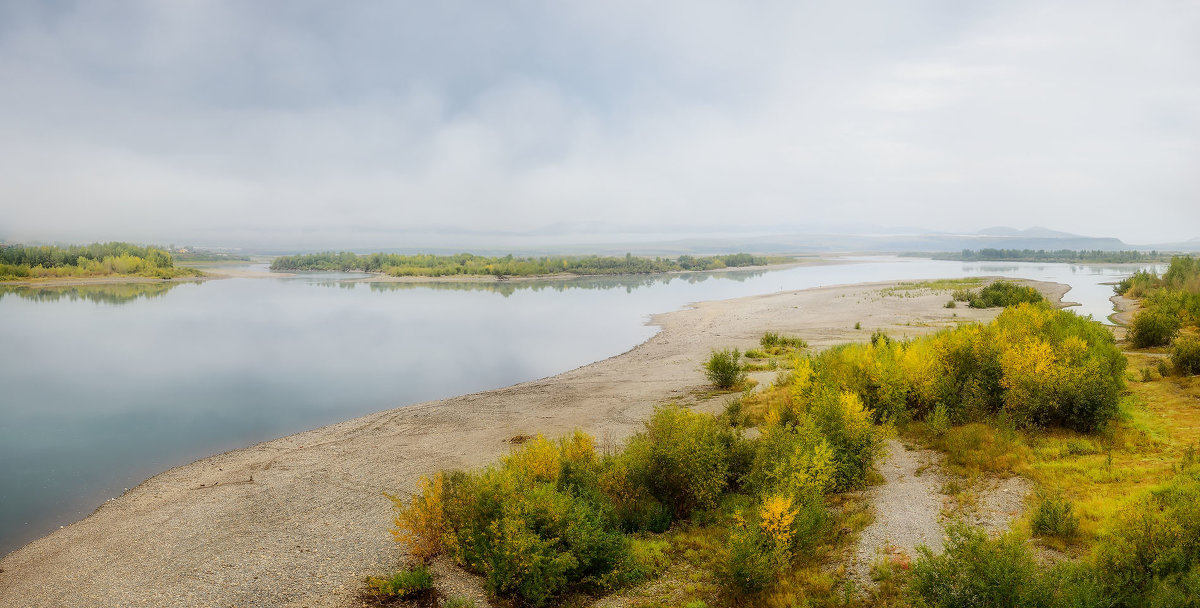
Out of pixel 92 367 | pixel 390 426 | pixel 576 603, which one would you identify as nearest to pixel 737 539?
pixel 576 603

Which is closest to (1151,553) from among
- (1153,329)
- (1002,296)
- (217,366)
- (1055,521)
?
(1055,521)

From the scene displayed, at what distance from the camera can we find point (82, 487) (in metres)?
10.3

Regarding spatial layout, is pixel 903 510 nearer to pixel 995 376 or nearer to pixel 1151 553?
pixel 1151 553

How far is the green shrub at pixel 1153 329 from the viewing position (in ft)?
51.8

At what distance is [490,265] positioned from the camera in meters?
86.9

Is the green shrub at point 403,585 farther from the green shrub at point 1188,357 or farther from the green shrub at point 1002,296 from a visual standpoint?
the green shrub at point 1002,296

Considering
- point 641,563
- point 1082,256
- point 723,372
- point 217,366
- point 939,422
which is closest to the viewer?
point 641,563

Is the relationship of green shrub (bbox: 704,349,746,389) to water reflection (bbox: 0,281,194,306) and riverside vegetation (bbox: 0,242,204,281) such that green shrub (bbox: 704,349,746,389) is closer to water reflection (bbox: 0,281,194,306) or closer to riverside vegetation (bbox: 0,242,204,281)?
water reflection (bbox: 0,281,194,306)

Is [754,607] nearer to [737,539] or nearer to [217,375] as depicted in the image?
[737,539]

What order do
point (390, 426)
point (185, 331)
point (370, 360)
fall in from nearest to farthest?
1. point (390, 426)
2. point (370, 360)
3. point (185, 331)

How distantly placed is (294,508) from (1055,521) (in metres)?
9.90

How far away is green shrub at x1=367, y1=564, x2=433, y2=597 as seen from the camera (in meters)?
6.09

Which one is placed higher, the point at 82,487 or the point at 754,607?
the point at 754,607

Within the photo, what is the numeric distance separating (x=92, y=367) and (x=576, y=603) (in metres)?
24.5
